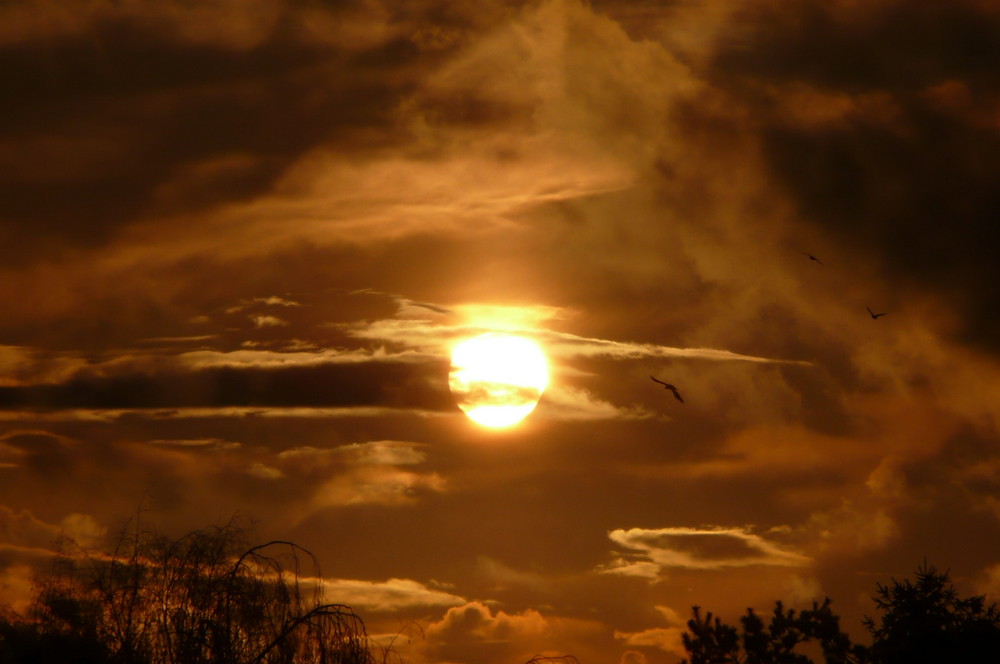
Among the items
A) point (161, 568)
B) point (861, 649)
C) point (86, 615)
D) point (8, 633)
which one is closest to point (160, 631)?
point (161, 568)

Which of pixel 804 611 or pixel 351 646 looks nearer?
pixel 351 646

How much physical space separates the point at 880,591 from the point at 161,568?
95.1 ft

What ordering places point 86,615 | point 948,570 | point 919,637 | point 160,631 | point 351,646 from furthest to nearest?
point 948,570 → point 919,637 → point 86,615 → point 160,631 → point 351,646

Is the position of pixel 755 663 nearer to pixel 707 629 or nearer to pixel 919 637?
pixel 707 629

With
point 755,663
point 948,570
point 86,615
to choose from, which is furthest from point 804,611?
point 86,615

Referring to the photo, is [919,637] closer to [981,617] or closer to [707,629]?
[981,617]

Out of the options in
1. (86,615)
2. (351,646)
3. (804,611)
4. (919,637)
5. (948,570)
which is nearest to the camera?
(351,646)

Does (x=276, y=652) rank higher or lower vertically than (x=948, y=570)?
lower

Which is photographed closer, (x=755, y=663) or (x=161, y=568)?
(x=161, y=568)

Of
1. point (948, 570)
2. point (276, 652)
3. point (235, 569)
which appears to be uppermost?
point (948, 570)

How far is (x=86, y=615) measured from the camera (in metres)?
25.2

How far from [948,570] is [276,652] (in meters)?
29.8

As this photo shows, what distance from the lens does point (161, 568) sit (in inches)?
924

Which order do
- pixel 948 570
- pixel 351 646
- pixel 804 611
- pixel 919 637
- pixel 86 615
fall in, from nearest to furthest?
pixel 351 646 < pixel 86 615 < pixel 919 637 < pixel 948 570 < pixel 804 611
